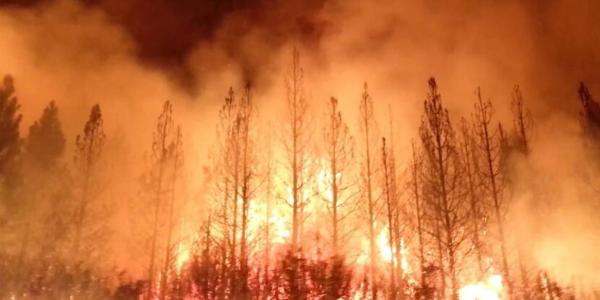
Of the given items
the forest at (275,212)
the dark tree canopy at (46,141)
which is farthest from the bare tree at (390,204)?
the dark tree canopy at (46,141)

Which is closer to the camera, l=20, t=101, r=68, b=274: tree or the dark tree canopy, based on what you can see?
l=20, t=101, r=68, b=274: tree

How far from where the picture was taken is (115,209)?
29.5m

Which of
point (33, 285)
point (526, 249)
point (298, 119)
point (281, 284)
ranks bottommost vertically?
point (281, 284)

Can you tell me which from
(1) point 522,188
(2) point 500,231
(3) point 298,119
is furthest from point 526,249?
(3) point 298,119

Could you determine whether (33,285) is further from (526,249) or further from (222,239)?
(526,249)

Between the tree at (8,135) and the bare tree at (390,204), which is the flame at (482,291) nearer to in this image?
the bare tree at (390,204)

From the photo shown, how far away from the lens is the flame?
893 inches

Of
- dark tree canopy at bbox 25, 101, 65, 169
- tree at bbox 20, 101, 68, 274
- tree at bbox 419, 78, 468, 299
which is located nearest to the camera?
tree at bbox 419, 78, 468, 299

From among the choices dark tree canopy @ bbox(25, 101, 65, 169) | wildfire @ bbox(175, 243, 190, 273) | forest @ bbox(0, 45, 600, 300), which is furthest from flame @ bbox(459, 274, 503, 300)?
dark tree canopy @ bbox(25, 101, 65, 169)

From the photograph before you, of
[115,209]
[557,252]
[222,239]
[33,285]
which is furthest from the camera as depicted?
[115,209]

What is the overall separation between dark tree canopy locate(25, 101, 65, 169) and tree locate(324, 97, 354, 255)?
16.4 m

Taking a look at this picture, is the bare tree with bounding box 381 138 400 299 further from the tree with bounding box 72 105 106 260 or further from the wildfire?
the tree with bounding box 72 105 106 260

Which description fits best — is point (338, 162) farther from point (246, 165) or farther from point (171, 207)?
point (171, 207)

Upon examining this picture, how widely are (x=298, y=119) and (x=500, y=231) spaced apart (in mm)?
9247
